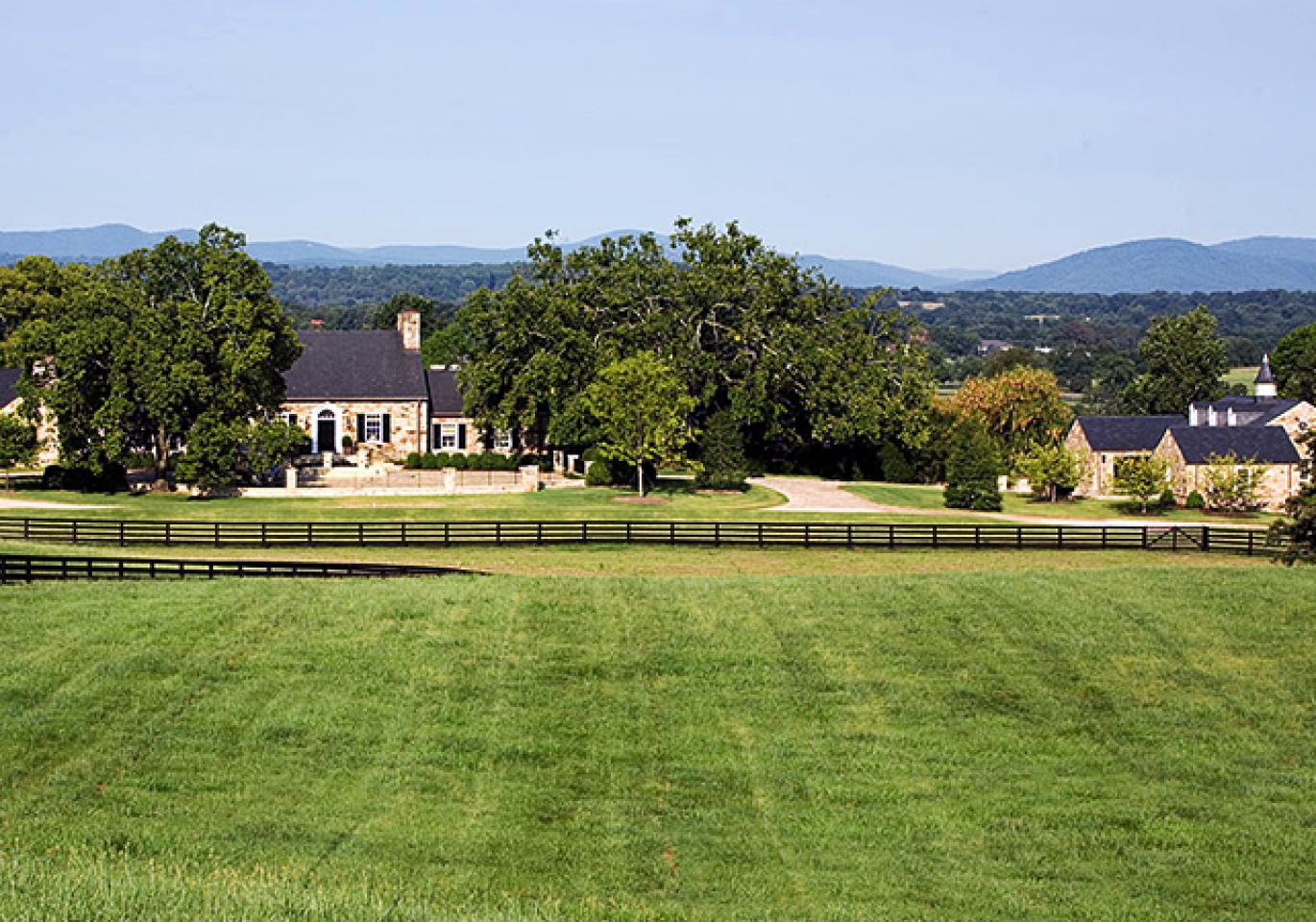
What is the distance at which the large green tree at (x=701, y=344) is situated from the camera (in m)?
75.6

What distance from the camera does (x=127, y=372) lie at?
209ft

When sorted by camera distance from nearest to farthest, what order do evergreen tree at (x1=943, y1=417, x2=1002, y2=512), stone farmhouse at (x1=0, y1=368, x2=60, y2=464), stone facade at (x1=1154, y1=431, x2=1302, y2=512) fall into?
evergreen tree at (x1=943, y1=417, x2=1002, y2=512), stone farmhouse at (x1=0, y1=368, x2=60, y2=464), stone facade at (x1=1154, y1=431, x2=1302, y2=512)

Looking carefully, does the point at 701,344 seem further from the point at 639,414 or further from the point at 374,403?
the point at 374,403

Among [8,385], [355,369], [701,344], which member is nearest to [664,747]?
[701,344]

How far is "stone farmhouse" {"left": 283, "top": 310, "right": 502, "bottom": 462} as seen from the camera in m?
81.3

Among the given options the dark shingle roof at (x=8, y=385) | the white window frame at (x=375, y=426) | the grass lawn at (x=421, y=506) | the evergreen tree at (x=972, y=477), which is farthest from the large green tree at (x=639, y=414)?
the dark shingle roof at (x=8, y=385)

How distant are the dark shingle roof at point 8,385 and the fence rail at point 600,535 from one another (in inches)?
1295

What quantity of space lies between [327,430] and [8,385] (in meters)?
18.8

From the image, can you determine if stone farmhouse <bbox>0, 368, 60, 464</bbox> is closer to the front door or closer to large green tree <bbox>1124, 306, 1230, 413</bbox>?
the front door

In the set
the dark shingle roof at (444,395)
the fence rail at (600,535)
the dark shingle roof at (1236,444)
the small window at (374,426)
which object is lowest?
the fence rail at (600,535)

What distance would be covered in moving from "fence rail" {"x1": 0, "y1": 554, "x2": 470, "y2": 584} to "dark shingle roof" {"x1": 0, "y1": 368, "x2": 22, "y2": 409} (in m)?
44.1

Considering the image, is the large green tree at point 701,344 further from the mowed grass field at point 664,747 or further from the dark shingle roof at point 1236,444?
the mowed grass field at point 664,747

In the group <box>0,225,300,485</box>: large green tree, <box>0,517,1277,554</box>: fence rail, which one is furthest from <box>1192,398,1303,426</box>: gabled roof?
<box>0,225,300,485</box>: large green tree

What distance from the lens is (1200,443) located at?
78.9 metres
